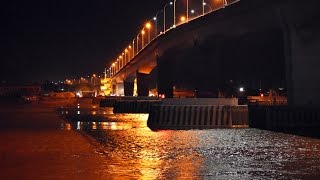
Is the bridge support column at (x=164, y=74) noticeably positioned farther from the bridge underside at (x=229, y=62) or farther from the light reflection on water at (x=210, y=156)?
the light reflection on water at (x=210, y=156)

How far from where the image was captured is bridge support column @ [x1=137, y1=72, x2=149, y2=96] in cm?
10156

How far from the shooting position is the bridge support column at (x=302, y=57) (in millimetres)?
41031

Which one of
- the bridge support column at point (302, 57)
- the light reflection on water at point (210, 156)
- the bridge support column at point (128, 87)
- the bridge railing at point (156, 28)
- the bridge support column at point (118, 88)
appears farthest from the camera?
the bridge support column at point (118, 88)

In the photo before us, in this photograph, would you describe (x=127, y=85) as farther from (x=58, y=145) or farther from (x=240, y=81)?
(x=58, y=145)

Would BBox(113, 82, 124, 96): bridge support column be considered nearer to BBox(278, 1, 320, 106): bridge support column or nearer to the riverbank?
BBox(278, 1, 320, 106): bridge support column

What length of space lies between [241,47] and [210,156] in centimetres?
5833

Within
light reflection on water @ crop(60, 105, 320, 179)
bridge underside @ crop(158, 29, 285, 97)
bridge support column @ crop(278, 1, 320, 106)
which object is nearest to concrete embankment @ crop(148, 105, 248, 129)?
light reflection on water @ crop(60, 105, 320, 179)

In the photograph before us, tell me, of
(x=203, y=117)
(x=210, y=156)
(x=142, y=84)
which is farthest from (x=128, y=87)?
(x=210, y=156)

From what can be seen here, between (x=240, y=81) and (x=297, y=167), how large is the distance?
90572mm

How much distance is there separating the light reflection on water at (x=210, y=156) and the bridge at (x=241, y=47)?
13.8 metres

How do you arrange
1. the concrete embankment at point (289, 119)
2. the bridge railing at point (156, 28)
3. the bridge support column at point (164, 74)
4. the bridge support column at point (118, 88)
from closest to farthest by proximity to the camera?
1. the concrete embankment at point (289, 119)
2. the bridge railing at point (156, 28)
3. the bridge support column at point (164, 74)
4. the bridge support column at point (118, 88)

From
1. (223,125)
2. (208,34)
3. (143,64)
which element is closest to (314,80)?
(223,125)

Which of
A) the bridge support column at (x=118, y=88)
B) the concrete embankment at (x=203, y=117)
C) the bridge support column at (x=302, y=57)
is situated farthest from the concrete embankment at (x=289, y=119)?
the bridge support column at (x=118, y=88)

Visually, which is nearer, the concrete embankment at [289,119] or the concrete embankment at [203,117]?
the concrete embankment at [203,117]
